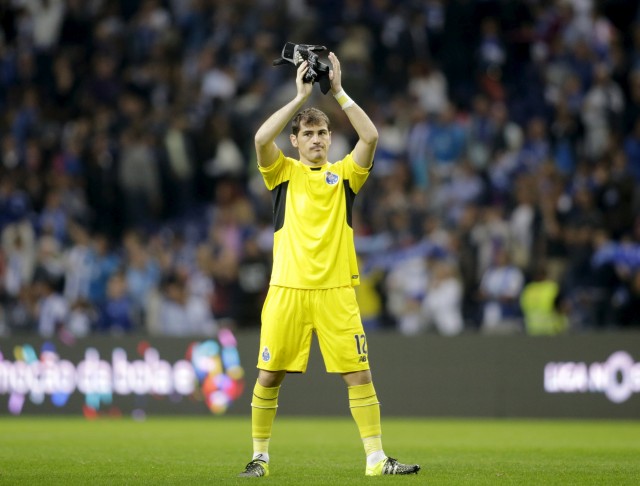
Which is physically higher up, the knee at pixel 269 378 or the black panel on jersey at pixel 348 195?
the black panel on jersey at pixel 348 195

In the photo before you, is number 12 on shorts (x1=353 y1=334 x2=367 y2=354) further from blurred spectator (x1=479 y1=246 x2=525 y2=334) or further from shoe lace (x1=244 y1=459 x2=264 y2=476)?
blurred spectator (x1=479 y1=246 x2=525 y2=334)

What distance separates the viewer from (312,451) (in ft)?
35.0

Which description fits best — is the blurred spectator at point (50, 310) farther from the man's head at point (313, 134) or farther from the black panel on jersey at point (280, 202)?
the man's head at point (313, 134)

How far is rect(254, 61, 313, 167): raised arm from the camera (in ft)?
25.7

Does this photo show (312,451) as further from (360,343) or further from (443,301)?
(443,301)

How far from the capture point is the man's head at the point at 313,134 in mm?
8180

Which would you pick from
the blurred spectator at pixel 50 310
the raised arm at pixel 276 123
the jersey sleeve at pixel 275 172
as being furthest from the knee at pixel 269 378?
the blurred spectator at pixel 50 310

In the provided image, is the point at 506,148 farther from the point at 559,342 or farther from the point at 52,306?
the point at 52,306

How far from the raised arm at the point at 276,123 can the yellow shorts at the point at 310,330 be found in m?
0.92

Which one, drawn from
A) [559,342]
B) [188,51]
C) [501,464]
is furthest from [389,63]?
[501,464]

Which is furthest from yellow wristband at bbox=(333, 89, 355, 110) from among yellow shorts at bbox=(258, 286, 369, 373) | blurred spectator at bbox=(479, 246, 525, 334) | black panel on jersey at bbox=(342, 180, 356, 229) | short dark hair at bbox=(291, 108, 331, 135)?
blurred spectator at bbox=(479, 246, 525, 334)

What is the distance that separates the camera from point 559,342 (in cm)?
1542

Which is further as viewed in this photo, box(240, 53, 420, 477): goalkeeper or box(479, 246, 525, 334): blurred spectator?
box(479, 246, 525, 334): blurred spectator

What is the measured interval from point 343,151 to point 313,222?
10915mm
